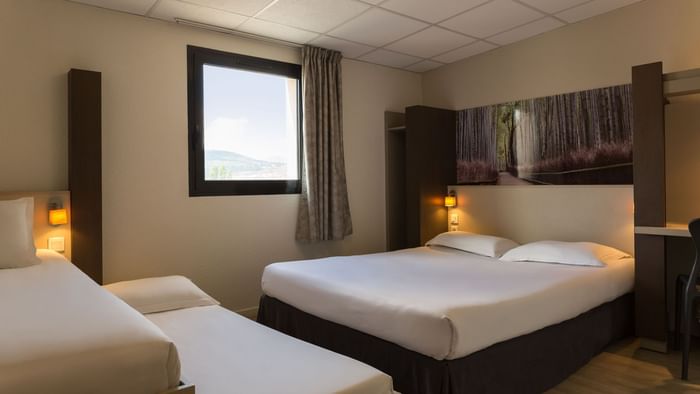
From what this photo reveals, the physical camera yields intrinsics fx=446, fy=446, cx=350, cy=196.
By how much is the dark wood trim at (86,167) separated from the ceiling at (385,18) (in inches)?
25.6

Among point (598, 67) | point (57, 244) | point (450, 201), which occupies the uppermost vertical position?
point (598, 67)

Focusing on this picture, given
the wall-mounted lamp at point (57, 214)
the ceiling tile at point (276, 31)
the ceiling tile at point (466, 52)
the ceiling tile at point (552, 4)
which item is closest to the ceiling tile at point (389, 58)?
the ceiling tile at point (466, 52)

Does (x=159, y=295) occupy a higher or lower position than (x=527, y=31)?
lower

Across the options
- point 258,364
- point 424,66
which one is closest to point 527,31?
A: point 424,66

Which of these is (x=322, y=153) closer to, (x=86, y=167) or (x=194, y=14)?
(x=194, y=14)

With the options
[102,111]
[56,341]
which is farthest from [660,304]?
[102,111]

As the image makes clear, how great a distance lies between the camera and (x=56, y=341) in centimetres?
110

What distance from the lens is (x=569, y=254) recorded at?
3.28 m

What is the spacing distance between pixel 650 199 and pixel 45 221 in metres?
3.94

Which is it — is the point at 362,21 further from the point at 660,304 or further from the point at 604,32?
the point at 660,304

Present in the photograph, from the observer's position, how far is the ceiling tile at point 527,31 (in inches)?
144

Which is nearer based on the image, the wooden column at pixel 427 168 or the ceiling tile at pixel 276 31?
the ceiling tile at pixel 276 31

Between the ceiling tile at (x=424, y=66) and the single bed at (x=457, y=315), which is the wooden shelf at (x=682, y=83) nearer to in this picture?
the single bed at (x=457, y=315)

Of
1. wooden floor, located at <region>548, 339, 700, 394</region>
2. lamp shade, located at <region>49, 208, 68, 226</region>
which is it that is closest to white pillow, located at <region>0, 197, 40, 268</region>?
lamp shade, located at <region>49, 208, 68, 226</region>
